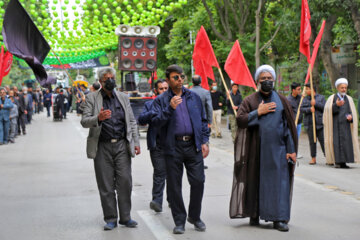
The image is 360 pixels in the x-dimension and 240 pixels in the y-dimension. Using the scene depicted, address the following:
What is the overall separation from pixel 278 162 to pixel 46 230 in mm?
2744

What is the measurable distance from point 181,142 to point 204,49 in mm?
4162

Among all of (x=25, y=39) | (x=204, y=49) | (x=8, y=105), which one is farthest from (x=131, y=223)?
(x=8, y=105)

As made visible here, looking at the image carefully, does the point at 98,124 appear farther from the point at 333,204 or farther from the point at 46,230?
the point at 333,204

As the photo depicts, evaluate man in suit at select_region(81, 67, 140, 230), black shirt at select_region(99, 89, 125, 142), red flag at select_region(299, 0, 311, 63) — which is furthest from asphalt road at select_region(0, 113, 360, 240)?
red flag at select_region(299, 0, 311, 63)

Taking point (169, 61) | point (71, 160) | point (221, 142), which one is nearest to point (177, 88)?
point (71, 160)

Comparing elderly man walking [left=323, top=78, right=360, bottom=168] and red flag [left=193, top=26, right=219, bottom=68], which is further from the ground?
red flag [left=193, top=26, right=219, bottom=68]

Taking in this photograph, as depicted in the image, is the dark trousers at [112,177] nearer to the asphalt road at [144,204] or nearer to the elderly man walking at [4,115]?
the asphalt road at [144,204]

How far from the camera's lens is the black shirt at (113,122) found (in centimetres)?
642

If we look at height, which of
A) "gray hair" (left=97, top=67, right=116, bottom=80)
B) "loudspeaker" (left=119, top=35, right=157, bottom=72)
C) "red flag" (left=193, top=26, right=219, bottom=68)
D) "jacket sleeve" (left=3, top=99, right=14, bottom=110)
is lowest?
"jacket sleeve" (left=3, top=99, right=14, bottom=110)

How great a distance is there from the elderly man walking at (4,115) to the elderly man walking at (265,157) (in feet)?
43.8

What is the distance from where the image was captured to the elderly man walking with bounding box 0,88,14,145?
18.1 m

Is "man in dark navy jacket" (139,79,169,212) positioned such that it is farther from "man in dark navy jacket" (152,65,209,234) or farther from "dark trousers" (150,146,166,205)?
"man in dark navy jacket" (152,65,209,234)

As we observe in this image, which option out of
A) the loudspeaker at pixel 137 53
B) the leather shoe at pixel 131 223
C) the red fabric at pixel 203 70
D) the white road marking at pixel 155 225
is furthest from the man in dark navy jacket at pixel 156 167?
the loudspeaker at pixel 137 53

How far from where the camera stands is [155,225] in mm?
6551
